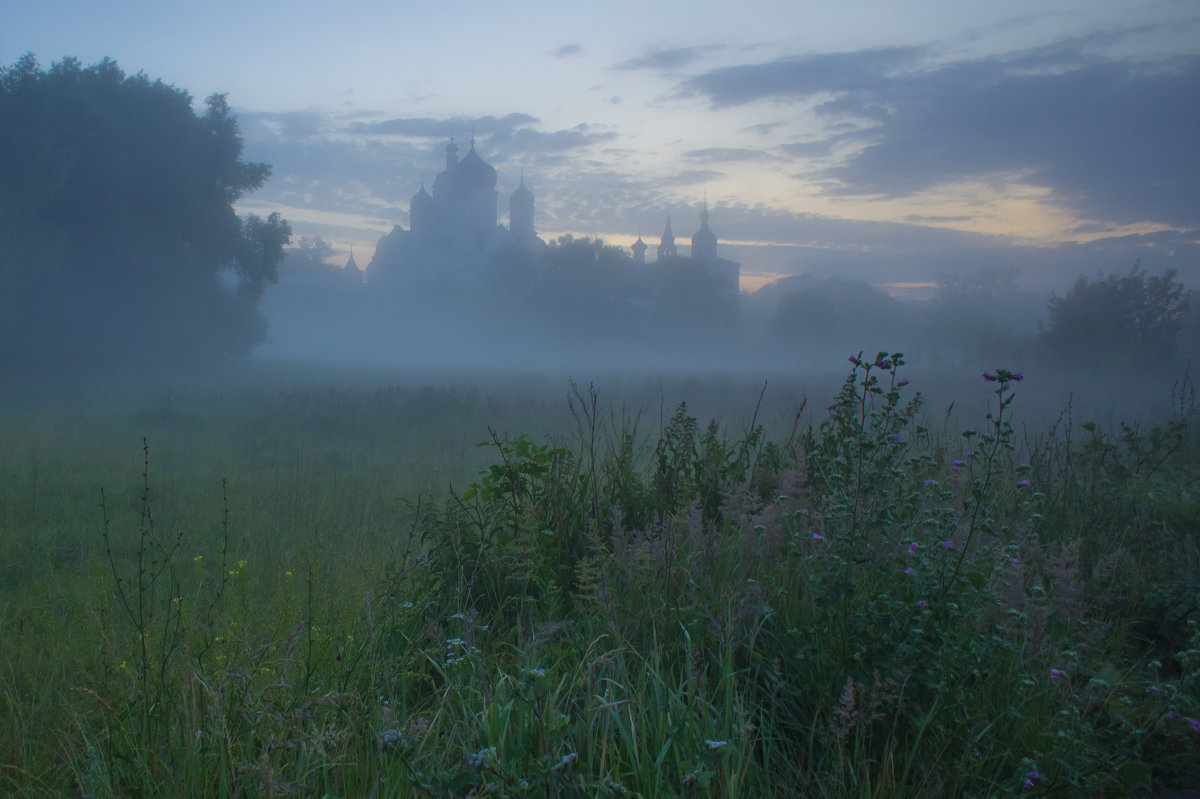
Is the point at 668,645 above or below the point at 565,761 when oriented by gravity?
below

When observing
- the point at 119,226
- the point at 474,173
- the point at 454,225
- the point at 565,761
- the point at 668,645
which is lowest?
the point at 668,645

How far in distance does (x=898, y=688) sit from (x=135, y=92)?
29.1 metres

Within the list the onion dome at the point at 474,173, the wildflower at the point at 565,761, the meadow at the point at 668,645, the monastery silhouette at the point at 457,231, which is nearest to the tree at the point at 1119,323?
the meadow at the point at 668,645

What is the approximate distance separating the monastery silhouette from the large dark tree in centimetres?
4989

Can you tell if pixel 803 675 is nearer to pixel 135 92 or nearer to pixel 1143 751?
pixel 1143 751

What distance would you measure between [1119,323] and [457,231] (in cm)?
6855

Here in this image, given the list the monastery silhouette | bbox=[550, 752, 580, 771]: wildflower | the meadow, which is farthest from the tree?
the monastery silhouette

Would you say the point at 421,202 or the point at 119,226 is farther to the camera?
the point at 421,202

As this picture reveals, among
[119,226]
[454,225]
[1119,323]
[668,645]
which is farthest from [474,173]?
[668,645]

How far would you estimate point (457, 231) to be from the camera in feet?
267

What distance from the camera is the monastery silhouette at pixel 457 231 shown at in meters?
79.2

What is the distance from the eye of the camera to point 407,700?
260cm

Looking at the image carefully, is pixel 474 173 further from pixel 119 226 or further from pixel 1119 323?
pixel 1119 323

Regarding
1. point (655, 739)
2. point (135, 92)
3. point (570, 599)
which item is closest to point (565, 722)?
point (655, 739)
